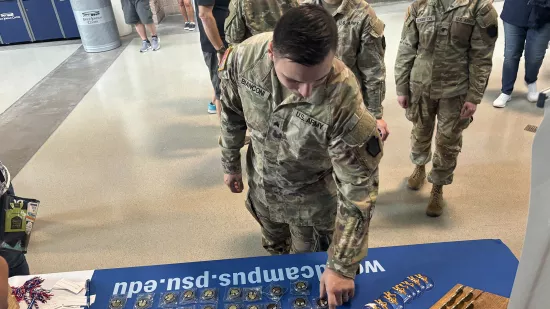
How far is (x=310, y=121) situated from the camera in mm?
1194

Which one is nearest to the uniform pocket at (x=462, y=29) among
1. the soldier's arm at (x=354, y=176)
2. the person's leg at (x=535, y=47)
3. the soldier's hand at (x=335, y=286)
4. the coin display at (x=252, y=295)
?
the soldier's arm at (x=354, y=176)

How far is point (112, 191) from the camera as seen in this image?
3.06m

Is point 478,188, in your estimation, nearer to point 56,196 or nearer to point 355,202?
point 355,202

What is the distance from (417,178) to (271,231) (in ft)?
4.93

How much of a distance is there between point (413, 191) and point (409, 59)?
0.94 m

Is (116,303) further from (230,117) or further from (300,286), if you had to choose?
(230,117)

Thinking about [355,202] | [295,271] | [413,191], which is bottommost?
[413,191]

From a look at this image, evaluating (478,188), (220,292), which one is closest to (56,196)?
(220,292)

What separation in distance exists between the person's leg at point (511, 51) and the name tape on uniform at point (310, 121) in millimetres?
3417

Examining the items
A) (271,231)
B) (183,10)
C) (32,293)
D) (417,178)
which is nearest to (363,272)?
(271,231)

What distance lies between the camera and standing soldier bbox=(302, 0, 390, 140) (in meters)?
2.06

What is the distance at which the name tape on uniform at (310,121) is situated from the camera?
3.86 ft

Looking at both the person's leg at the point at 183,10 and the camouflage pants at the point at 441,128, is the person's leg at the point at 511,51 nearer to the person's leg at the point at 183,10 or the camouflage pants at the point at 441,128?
the camouflage pants at the point at 441,128

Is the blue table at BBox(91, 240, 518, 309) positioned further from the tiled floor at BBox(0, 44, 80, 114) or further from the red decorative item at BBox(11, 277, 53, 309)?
the tiled floor at BBox(0, 44, 80, 114)
